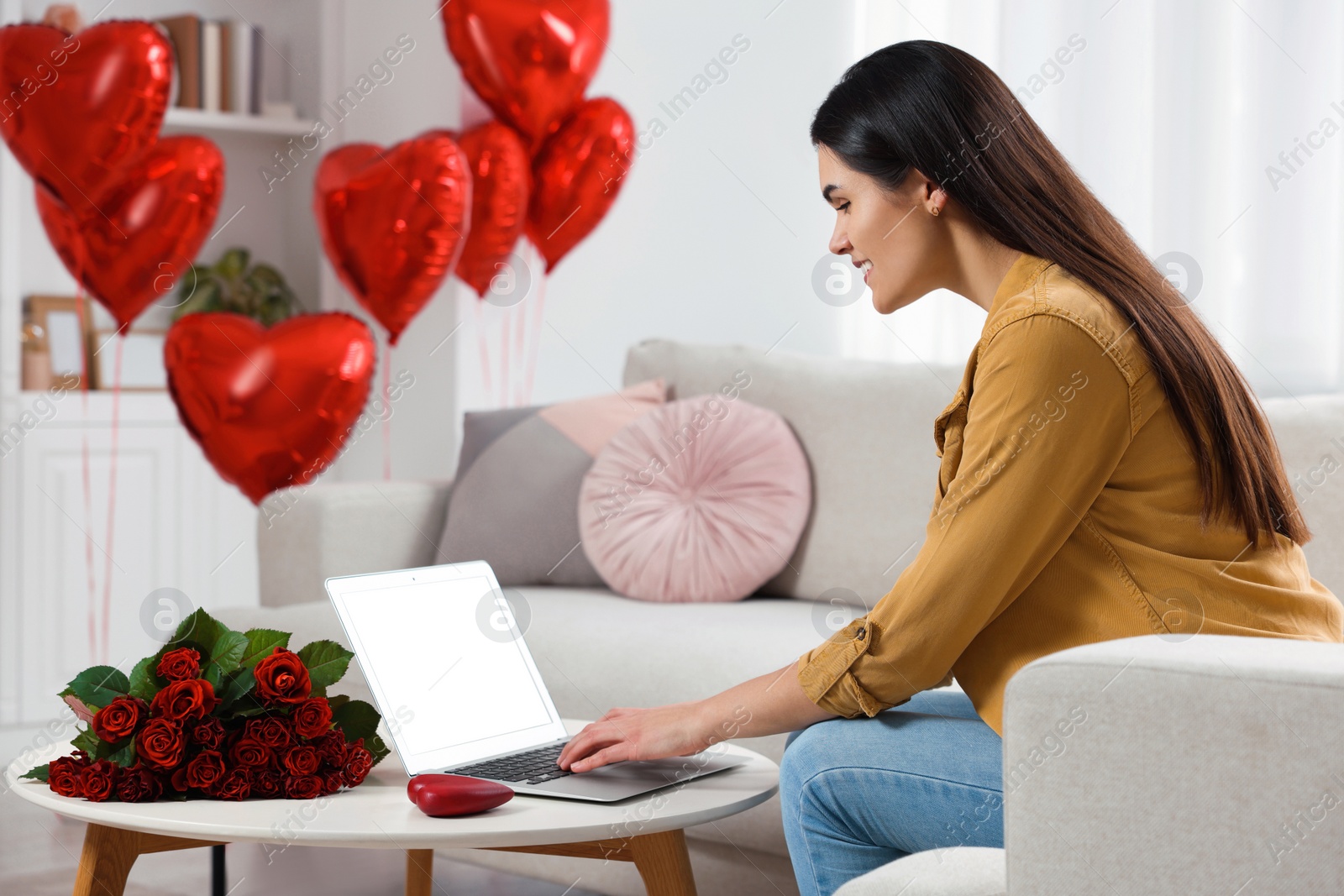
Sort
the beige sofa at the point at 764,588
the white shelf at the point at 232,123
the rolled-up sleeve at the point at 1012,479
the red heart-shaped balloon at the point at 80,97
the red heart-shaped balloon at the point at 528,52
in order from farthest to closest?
the white shelf at the point at 232,123 → the red heart-shaped balloon at the point at 528,52 → the red heart-shaped balloon at the point at 80,97 → the beige sofa at the point at 764,588 → the rolled-up sleeve at the point at 1012,479

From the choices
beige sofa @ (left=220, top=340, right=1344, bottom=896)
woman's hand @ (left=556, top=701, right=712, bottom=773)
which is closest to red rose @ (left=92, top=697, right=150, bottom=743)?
woman's hand @ (left=556, top=701, right=712, bottom=773)

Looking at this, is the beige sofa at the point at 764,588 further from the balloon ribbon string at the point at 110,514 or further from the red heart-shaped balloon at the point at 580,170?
the balloon ribbon string at the point at 110,514

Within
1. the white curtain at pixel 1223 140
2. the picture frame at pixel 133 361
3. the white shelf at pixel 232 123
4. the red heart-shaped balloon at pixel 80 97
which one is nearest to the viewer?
the white curtain at pixel 1223 140

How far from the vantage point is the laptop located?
1.27 metres

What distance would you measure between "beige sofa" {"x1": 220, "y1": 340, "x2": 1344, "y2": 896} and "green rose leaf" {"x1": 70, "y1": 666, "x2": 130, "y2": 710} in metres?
0.82

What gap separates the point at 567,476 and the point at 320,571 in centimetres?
48

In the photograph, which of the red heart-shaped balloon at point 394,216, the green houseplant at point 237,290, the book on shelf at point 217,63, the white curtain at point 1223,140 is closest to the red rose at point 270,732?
the red heart-shaped balloon at point 394,216

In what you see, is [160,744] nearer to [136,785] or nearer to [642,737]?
[136,785]

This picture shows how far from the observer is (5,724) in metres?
3.23

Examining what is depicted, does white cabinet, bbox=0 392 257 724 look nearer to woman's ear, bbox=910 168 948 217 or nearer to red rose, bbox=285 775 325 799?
red rose, bbox=285 775 325 799

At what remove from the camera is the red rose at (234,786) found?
1.18 meters

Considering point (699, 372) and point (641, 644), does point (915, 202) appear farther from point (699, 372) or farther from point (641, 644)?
point (699, 372)

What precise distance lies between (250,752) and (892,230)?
73 centimetres

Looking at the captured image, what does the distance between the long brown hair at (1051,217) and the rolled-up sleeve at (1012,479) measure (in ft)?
0.22
